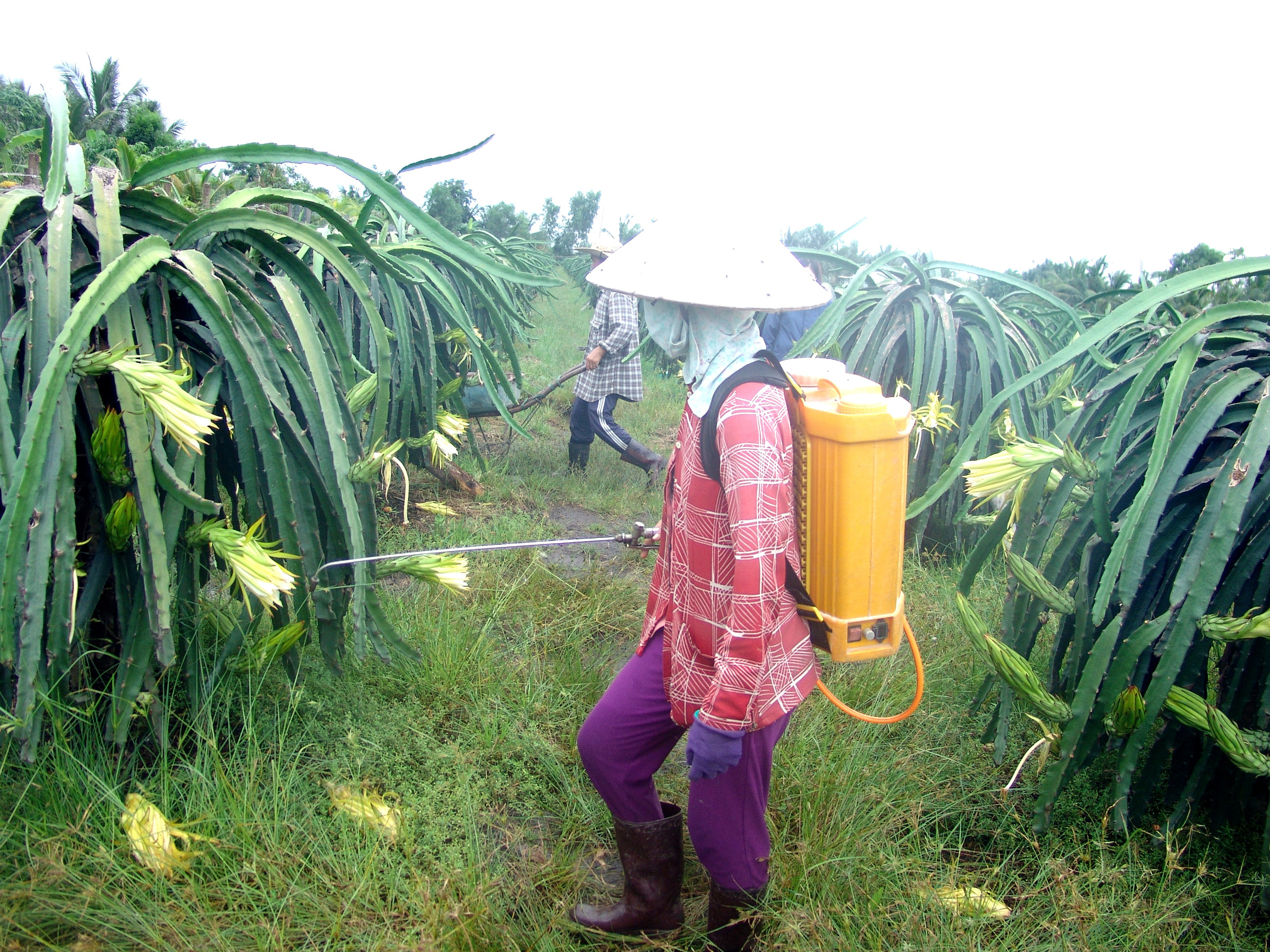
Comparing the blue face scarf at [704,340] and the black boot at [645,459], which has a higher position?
the blue face scarf at [704,340]

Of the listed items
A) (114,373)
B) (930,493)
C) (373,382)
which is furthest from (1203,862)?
(114,373)

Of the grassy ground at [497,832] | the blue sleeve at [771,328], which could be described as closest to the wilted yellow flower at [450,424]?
the grassy ground at [497,832]

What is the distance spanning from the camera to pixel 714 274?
1978mm

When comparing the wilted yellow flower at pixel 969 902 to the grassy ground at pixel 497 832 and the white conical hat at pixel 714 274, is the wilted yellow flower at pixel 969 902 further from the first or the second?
the white conical hat at pixel 714 274

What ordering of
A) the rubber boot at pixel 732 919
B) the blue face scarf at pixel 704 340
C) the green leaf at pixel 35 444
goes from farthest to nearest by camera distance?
the rubber boot at pixel 732 919, the blue face scarf at pixel 704 340, the green leaf at pixel 35 444

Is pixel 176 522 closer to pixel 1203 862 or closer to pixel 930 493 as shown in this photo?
pixel 930 493

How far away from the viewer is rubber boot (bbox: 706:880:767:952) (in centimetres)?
215

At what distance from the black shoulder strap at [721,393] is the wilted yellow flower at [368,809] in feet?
4.20

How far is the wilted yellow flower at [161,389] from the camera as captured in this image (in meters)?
1.82

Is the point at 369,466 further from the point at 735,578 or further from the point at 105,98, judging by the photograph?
the point at 105,98

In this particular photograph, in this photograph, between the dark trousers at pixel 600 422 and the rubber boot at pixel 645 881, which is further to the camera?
the dark trousers at pixel 600 422

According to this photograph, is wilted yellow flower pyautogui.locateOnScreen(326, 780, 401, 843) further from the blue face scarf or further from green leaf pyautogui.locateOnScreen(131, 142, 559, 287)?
green leaf pyautogui.locateOnScreen(131, 142, 559, 287)

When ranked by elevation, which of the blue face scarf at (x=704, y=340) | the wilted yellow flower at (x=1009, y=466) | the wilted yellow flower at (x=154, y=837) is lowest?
the wilted yellow flower at (x=154, y=837)

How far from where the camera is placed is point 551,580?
423 cm
